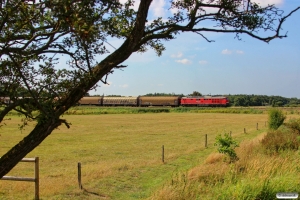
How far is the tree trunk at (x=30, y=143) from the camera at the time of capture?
11.7ft

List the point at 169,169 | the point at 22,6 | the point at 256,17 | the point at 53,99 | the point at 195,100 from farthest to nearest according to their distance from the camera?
the point at 195,100 < the point at 169,169 < the point at 256,17 < the point at 53,99 < the point at 22,6

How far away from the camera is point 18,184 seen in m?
11.3

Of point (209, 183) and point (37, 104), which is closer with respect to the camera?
point (37, 104)

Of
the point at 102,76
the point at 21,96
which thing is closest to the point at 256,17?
the point at 102,76

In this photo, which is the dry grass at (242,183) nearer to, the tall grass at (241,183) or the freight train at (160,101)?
the tall grass at (241,183)

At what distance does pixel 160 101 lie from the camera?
99.4 m

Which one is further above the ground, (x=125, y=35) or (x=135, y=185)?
(x=125, y=35)

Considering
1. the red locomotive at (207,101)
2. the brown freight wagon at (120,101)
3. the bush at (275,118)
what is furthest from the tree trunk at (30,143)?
the brown freight wagon at (120,101)

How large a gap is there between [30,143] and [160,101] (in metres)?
95.9

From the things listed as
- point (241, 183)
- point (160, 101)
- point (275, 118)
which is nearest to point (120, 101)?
point (160, 101)

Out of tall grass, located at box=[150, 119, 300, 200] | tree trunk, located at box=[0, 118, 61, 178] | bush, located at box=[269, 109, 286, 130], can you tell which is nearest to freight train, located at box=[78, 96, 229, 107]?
bush, located at box=[269, 109, 286, 130]

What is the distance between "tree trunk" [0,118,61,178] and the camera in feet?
11.7

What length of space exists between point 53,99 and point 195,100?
9123 centimetres

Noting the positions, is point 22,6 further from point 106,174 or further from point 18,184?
point 106,174
